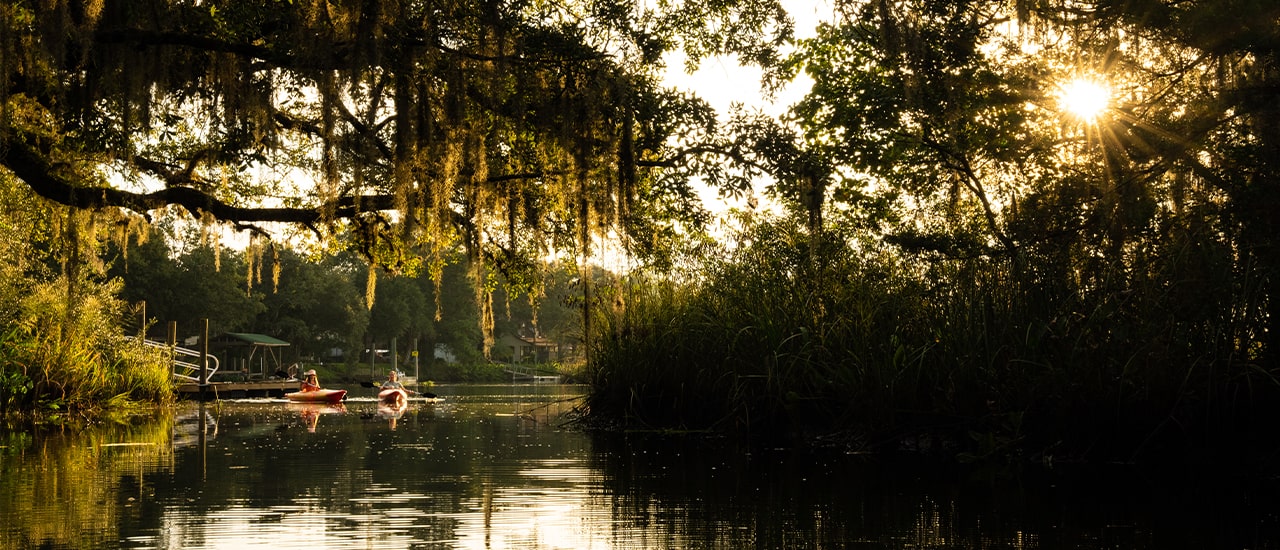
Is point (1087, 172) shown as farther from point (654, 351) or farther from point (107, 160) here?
point (107, 160)

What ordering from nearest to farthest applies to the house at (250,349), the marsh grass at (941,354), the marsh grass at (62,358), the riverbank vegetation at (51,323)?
the marsh grass at (941,354) < the riverbank vegetation at (51,323) < the marsh grass at (62,358) < the house at (250,349)

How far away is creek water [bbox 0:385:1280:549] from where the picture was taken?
6.01 metres

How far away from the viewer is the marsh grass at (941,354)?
9.45m

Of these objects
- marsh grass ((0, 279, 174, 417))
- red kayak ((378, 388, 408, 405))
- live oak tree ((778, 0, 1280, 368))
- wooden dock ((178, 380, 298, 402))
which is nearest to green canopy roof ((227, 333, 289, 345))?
wooden dock ((178, 380, 298, 402))

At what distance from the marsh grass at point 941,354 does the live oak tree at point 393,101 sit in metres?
1.47

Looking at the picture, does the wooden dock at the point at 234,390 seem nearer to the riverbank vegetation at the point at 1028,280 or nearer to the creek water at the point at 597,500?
the riverbank vegetation at the point at 1028,280

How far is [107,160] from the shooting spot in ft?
49.9

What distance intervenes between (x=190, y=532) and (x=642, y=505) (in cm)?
250

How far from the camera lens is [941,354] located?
11102mm

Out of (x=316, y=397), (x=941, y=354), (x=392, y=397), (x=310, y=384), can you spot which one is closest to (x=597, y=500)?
(x=941, y=354)

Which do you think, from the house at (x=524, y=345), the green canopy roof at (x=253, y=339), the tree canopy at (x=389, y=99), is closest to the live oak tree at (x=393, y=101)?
the tree canopy at (x=389, y=99)

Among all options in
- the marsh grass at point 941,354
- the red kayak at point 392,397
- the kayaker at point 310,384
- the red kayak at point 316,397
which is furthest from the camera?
the kayaker at point 310,384

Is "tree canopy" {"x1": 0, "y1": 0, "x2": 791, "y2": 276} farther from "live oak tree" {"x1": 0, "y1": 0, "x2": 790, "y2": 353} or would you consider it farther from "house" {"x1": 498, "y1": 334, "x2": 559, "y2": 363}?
"house" {"x1": 498, "y1": 334, "x2": 559, "y2": 363}

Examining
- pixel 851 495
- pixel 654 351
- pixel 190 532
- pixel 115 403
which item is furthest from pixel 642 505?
pixel 115 403
